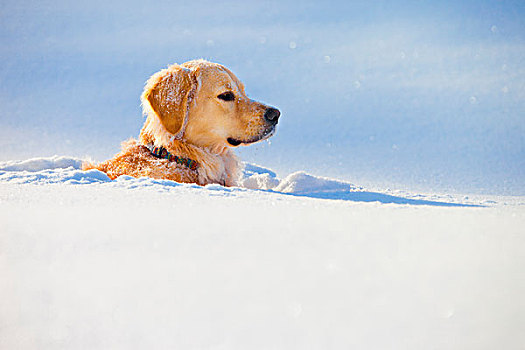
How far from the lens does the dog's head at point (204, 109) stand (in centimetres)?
444

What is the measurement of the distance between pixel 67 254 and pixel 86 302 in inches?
12.4

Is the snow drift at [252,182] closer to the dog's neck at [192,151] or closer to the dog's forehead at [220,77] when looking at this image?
the dog's neck at [192,151]

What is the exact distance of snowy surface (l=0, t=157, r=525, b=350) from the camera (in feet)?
4.38

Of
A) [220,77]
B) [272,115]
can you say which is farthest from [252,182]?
[220,77]

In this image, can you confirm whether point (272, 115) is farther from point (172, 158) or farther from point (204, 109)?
point (172, 158)

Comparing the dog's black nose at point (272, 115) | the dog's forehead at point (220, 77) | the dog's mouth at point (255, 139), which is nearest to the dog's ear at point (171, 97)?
the dog's forehead at point (220, 77)

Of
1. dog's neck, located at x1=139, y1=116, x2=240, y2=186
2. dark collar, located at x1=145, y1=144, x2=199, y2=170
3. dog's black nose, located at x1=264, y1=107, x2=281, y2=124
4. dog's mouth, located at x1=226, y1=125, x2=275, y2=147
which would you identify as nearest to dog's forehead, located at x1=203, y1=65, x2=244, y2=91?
dog's black nose, located at x1=264, y1=107, x2=281, y2=124

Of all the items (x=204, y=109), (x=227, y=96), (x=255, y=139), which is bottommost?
(x=255, y=139)

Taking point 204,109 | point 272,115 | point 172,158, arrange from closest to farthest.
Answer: point 172,158 < point 204,109 < point 272,115

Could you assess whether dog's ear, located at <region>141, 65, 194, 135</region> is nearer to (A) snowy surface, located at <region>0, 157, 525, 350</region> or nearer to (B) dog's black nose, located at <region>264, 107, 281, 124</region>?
(B) dog's black nose, located at <region>264, 107, 281, 124</region>

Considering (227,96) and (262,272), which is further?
(227,96)

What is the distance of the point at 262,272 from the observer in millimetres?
1554

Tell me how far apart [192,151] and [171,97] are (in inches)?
21.1

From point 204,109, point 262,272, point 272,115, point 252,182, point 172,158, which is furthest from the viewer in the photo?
point 252,182
